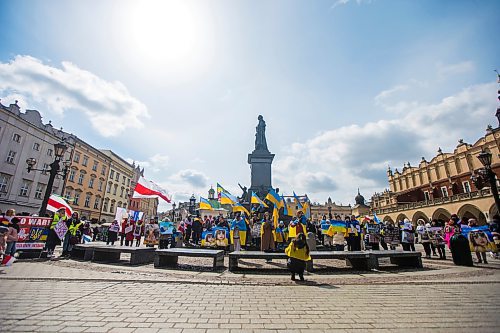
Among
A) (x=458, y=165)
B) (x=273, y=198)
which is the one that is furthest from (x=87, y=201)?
(x=458, y=165)

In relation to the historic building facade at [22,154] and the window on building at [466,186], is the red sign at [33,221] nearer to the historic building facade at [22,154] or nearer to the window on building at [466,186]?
the historic building facade at [22,154]

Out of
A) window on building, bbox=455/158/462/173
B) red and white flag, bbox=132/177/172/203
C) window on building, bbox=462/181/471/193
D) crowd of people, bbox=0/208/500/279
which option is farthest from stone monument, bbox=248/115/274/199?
window on building, bbox=455/158/462/173

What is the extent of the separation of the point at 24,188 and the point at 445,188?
63825 millimetres

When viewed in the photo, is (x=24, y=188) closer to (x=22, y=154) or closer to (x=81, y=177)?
(x=22, y=154)

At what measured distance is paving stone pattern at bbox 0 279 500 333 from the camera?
3342mm

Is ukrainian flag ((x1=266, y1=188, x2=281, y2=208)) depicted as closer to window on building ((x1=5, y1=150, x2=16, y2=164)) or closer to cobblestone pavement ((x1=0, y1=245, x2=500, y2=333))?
cobblestone pavement ((x1=0, y1=245, x2=500, y2=333))

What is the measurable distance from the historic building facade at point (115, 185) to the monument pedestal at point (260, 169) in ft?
107

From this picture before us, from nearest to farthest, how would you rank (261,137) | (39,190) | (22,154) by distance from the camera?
(22,154) → (261,137) → (39,190)

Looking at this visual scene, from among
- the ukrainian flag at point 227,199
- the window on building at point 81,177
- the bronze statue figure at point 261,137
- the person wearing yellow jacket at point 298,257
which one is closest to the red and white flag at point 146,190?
the ukrainian flag at point 227,199

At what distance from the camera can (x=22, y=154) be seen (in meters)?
27.4

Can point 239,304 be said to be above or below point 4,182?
below

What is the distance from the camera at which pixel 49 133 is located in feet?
102

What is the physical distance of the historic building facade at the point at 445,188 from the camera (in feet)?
103

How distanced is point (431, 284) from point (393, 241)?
501 inches
